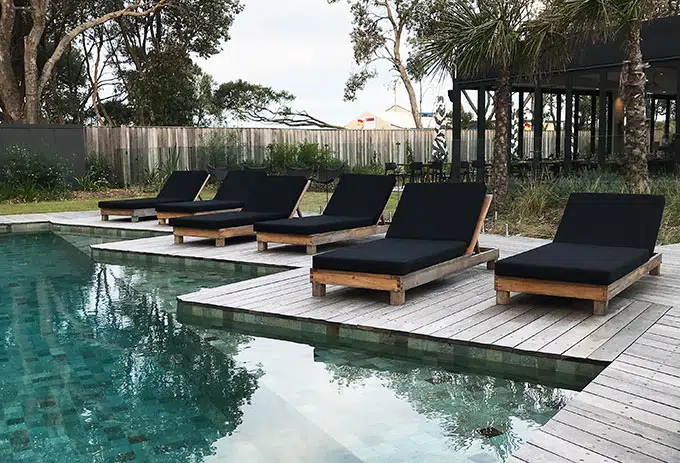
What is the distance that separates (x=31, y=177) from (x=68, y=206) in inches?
89.2

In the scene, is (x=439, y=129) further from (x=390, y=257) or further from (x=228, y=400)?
(x=228, y=400)

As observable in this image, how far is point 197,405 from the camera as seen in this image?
154 inches

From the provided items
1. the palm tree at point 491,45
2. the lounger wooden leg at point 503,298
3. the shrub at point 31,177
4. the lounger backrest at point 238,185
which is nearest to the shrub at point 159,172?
the shrub at point 31,177

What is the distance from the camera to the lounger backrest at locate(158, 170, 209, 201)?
40.2ft

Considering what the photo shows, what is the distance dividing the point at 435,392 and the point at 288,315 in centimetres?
160

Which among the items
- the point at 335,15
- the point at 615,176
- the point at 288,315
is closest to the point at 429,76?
the point at 615,176

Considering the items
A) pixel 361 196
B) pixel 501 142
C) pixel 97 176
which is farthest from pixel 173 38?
pixel 361 196

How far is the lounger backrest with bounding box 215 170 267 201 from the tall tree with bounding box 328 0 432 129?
18.7 m

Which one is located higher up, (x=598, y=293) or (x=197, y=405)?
(x=598, y=293)

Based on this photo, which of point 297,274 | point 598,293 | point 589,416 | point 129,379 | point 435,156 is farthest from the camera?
point 435,156

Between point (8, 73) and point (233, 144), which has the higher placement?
point (8, 73)

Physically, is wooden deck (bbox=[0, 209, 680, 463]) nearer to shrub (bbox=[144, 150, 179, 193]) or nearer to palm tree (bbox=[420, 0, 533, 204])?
palm tree (bbox=[420, 0, 533, 204])

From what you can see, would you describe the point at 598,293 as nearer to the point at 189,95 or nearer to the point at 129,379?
the point at 129,379

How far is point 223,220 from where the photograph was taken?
896 cm
